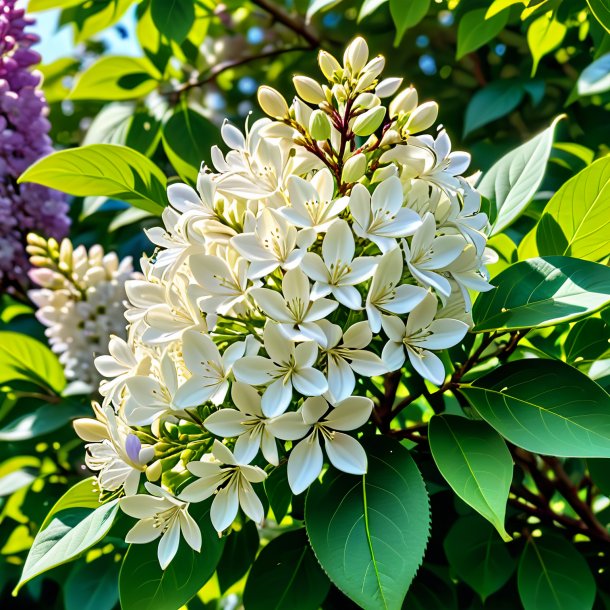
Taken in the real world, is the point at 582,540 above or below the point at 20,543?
below

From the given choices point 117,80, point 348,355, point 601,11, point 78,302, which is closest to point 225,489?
point 348,355

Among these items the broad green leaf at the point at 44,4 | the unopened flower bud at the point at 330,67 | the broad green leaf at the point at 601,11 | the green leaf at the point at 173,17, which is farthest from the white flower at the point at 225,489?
the broad green leaf at the point at 44,4

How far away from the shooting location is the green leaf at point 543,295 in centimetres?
86

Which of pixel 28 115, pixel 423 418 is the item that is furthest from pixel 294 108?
pixel 28 115

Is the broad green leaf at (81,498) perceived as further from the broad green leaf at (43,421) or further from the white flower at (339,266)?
the broad green leaf at (43,421)

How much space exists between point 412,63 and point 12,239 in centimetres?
125

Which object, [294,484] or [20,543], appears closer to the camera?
[294,484]

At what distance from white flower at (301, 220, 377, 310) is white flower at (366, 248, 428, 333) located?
0.01 meters

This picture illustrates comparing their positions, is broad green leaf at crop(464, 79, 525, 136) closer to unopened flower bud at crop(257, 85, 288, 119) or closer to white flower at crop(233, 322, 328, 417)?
unopened flower bud at crop(257, 85, 288, 119)

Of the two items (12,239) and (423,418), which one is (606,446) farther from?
(12,239)

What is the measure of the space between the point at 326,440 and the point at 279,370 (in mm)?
94

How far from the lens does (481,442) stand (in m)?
0.88

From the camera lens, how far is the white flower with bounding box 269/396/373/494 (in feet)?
2.63

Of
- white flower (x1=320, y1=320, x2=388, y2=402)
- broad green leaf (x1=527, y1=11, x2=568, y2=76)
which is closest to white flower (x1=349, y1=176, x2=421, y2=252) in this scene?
white flower (x1=320, y1=320, x2=388, y2=402)
